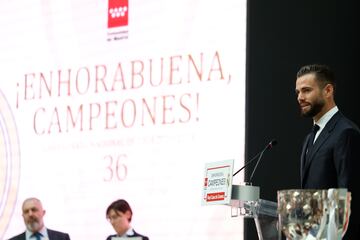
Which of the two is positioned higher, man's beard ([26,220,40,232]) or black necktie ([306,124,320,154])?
black necktie ([306,124,320,154])

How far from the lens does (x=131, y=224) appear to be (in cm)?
497

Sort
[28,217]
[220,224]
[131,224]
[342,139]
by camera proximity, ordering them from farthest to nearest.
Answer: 1. [28,217]
2. [131,224]
3. [220,224]
4. [342,139]

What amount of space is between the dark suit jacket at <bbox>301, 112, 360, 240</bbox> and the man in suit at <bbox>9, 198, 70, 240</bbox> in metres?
2.18

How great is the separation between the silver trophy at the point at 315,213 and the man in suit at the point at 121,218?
257 cm

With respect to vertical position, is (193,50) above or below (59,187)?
above

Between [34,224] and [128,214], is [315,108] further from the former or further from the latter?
[34,224]

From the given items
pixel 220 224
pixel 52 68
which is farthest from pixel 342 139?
pixel 52 68

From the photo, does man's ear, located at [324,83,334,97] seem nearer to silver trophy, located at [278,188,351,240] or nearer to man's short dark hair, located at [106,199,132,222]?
silver trophy, located at [278,188,351,240]

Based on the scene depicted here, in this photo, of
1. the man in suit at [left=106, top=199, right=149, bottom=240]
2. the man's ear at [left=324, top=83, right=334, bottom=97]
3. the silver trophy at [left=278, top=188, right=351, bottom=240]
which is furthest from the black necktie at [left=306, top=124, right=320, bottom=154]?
the man in suit at [left=106, top=199, right=149, bottom=240]

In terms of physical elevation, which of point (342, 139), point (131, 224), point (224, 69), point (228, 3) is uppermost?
point (228, 3)

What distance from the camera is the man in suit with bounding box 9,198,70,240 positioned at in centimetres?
526

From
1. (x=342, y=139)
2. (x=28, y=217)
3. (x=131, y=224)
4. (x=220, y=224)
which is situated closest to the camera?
(x=342, y=139)

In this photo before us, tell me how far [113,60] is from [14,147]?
0.89 m

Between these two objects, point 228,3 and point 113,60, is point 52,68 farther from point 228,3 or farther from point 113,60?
point 228,3
